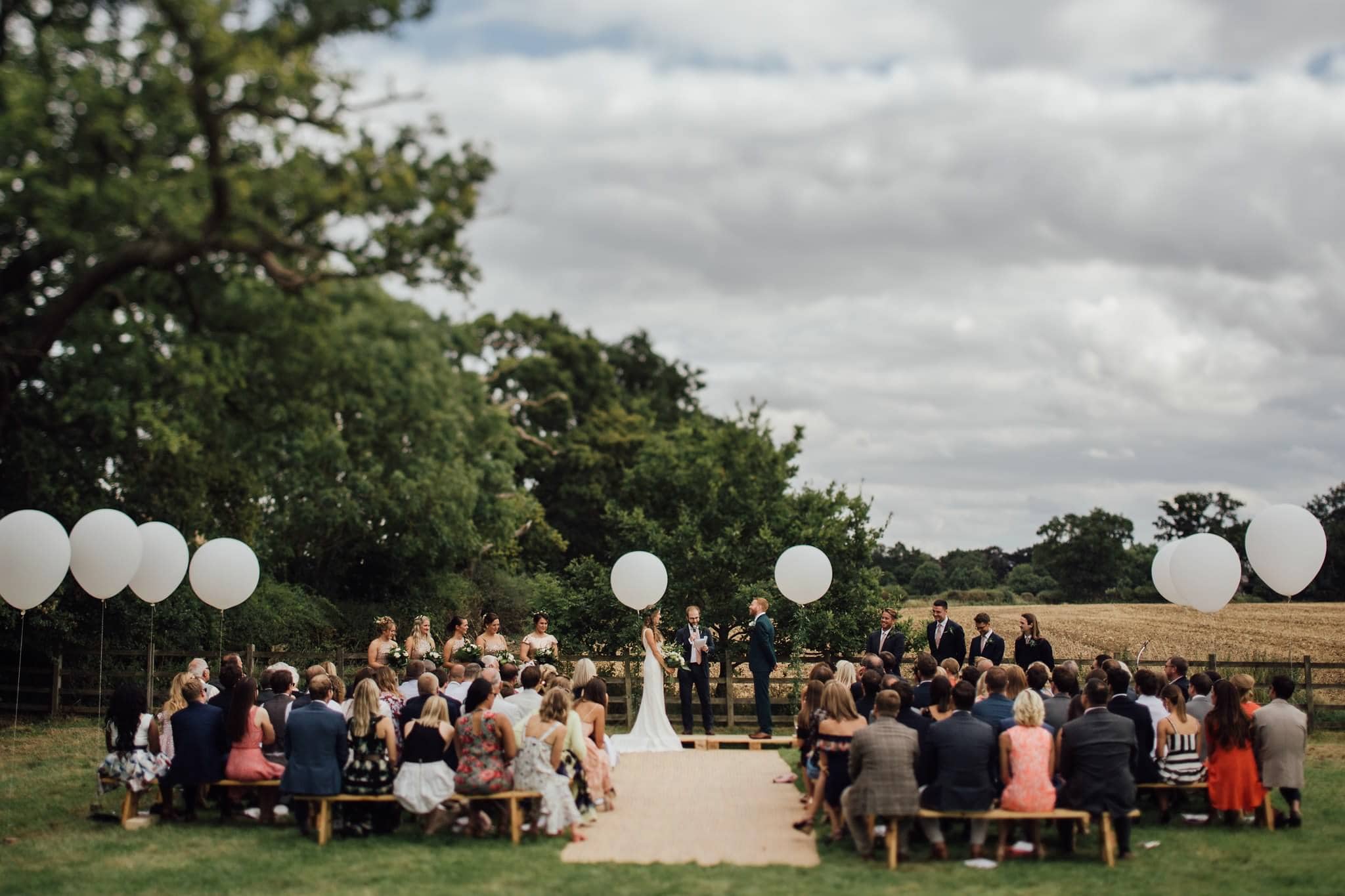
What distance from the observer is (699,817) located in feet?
38.8

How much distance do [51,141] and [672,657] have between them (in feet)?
37.1

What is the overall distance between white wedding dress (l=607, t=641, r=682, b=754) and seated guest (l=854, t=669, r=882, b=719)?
5065 millimetres

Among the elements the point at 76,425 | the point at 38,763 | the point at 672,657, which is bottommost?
the point at 38,763

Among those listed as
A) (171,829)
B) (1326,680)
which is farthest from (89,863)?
(1326,680)

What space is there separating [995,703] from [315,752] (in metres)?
6.11

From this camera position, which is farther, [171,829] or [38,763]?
[38,763]

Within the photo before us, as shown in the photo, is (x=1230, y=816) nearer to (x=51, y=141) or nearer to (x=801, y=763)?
(x=801, y=763)

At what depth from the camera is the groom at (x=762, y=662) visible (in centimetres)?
1789

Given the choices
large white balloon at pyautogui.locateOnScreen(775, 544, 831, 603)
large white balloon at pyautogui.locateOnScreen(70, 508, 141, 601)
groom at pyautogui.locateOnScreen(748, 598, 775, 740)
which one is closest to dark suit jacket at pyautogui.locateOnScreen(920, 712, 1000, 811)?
groom at pyautogui.locateOnScreen(748, 598, 775, 740)

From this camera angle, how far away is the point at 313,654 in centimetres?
2128

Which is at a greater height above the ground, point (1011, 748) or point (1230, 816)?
point (1011, 748)

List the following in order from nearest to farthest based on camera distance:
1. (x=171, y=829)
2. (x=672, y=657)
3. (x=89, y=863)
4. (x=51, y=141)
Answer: (x=51, y=141) < (x=89, y=863) < (x=171, y=829) < (x=672, y=657)

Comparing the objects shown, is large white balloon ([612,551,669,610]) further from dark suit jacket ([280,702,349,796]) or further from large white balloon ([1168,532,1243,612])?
dark suit jacket ([280,702,349,796])

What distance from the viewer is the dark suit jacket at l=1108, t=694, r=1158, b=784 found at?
1127cm
